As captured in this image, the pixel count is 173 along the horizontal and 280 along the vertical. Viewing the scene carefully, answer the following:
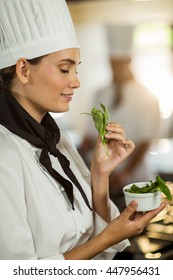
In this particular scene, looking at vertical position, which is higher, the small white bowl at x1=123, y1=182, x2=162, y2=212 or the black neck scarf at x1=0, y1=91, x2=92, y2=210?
the black neck scarf at x1=0, y1=91, x2=92, y2=210

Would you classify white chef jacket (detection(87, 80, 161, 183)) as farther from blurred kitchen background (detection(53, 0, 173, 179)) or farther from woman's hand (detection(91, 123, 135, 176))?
woman's hand (detection(91, 123, 135, 176))

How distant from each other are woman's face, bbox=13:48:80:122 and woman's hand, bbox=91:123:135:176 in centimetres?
12

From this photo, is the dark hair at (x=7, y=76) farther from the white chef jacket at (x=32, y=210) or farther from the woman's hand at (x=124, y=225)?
the woman's hand at (x=124, y=225)

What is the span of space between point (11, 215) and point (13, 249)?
0.25 ft

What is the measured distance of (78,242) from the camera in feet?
3.28

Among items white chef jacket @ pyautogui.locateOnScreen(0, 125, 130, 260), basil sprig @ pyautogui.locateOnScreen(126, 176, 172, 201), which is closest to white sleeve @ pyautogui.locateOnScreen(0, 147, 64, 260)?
white chef jacket @ pyautogui.locateOnScreen(0, 125, 130, 260)

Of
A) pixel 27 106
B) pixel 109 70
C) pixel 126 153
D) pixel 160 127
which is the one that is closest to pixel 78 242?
pixel 126 153

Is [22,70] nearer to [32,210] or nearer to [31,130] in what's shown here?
[31,130]

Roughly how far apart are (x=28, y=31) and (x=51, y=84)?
0.13 meters

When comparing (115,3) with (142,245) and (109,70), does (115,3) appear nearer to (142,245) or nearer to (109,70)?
(109,70)

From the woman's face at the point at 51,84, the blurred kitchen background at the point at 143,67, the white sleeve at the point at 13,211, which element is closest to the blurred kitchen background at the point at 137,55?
the blurred kitchen background at the point at 143,67

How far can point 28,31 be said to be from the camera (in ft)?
3.07

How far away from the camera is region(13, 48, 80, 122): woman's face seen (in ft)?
3.06

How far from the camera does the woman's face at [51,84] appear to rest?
3.06 ft
